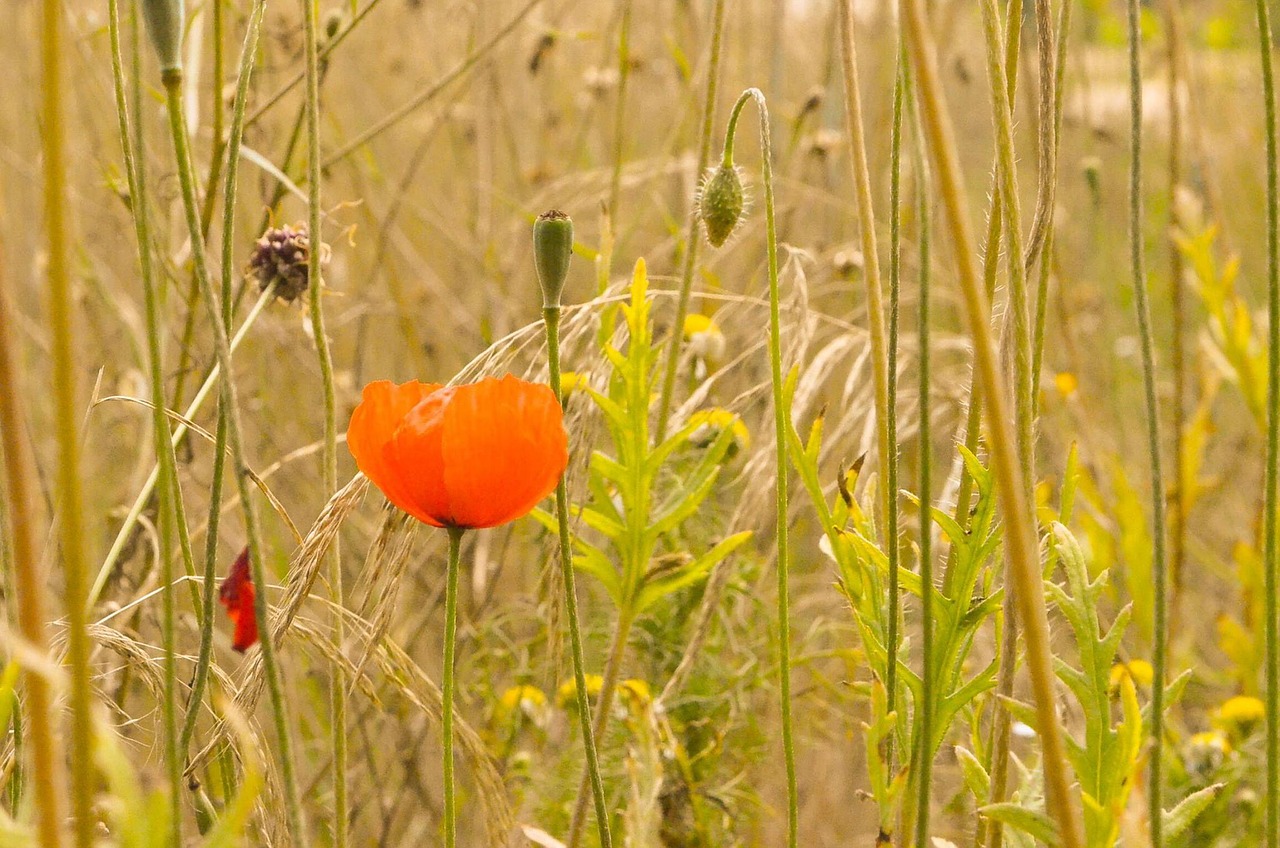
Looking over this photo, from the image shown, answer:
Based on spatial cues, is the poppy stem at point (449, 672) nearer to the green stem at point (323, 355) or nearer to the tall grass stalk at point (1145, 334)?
the green stem at point (323, 355)

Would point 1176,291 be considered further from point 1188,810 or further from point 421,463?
point 421,463

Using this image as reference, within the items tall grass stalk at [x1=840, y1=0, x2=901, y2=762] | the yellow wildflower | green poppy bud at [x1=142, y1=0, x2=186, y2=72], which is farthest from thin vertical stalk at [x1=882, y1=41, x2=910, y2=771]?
the yellow wildflower

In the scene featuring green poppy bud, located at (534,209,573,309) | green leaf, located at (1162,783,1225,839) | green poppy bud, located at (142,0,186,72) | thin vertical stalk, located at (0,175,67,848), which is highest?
green poppy bud, located at (142,0,186,72)

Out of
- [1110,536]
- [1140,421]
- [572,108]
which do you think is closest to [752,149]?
[572,108]

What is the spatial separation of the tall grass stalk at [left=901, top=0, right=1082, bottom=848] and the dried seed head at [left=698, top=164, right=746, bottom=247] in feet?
1.01

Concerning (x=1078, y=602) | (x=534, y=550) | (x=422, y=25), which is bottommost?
(x=534, y=550)

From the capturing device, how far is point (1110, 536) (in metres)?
1.53

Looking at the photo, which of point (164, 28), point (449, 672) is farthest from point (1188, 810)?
point (164, 28)

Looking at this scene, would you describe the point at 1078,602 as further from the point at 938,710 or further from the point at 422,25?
the point at 422,25

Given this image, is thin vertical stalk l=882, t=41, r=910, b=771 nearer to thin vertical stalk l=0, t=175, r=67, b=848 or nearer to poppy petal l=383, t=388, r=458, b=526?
poppy petal l=383, t=388, r=458, b=526

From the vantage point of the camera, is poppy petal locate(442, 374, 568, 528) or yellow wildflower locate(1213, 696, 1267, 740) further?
yellow wildflower locate(1213, 696, 1267, 740)

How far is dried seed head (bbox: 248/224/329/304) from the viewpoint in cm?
89

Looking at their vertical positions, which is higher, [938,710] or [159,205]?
[159,205]

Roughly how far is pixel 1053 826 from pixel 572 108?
1.96 meters
